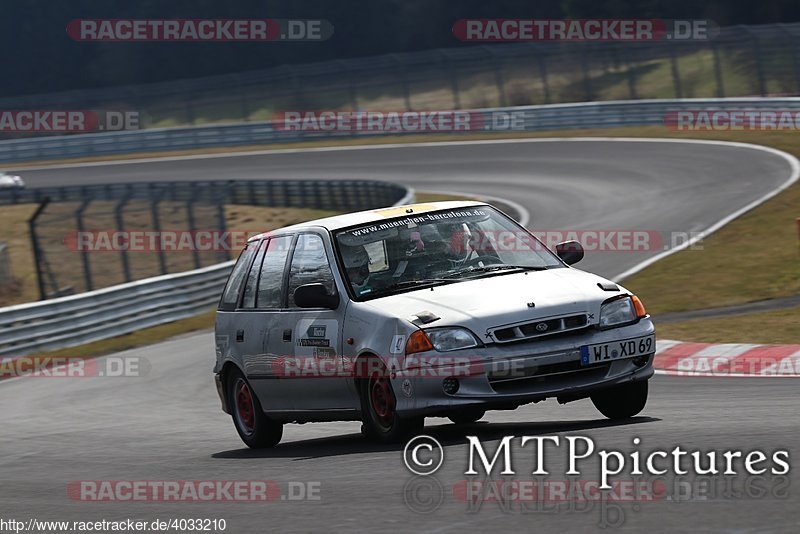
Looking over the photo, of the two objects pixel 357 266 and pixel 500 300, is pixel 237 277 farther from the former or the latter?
pixel 500 300

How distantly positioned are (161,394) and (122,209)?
8701mm

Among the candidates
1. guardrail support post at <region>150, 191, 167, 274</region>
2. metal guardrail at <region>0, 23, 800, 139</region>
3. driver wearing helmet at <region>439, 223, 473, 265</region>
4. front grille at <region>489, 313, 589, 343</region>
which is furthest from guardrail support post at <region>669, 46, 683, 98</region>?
front grille at <region>489, 313, 589, 343</region>

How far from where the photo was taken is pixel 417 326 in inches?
306

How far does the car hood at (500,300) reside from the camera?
777 cm

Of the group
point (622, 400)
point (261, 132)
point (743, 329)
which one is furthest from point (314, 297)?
point (261, 132)

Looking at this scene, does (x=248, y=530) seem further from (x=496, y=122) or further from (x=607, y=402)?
(x=496, y=122)

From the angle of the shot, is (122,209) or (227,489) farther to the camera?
(122,209)

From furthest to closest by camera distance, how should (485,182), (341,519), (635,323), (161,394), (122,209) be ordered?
(485,182) < (122,209) < (161,394) < (635,323) < (341,519)

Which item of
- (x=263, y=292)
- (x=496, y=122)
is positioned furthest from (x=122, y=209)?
(x=496, y=122)

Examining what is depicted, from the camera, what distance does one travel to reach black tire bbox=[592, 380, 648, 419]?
835 centimetres

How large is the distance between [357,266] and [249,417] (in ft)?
5.85

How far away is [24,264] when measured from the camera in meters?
30.6

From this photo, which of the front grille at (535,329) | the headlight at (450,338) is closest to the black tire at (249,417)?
the headlight at (450,338)

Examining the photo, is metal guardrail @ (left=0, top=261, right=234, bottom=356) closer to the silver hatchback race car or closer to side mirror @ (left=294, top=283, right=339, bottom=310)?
the silver hatchback race car
